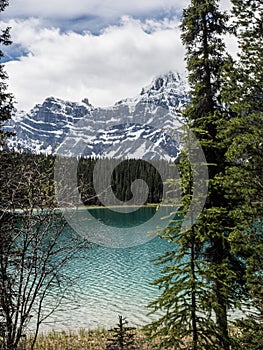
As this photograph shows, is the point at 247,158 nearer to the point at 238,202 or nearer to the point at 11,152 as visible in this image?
the point at 238,202

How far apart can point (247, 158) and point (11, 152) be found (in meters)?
5.67

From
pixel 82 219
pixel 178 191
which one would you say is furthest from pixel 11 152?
pixel 178 191

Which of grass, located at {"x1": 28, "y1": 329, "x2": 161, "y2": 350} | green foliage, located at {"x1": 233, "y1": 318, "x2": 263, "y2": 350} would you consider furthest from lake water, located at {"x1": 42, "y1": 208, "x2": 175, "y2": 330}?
green foliage, located at {"x1": 233, "y1": 318, "x2": 263, "y2": 350}

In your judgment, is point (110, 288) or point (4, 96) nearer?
point (4, 96)

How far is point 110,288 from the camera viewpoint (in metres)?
Answer: 22.2

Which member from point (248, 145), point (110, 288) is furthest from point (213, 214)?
point (110, 288)

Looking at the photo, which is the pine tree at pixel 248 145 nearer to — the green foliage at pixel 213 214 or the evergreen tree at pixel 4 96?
the green foliage at pixel 213 214

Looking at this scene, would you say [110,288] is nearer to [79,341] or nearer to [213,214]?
[79,341]

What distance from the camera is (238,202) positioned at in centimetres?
1059

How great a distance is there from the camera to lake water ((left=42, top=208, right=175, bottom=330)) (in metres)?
16.3

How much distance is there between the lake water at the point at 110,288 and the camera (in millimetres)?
16266

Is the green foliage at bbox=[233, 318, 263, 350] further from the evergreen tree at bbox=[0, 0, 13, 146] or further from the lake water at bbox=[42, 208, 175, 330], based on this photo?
the evergreen tree at bbox=[0, 0, 13, 146]

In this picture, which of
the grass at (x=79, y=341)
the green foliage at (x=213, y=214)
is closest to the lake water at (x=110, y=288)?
the grass at (x=79, y=341)

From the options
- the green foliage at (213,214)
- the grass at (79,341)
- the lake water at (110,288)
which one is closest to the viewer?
the green foliage at (213,214)
